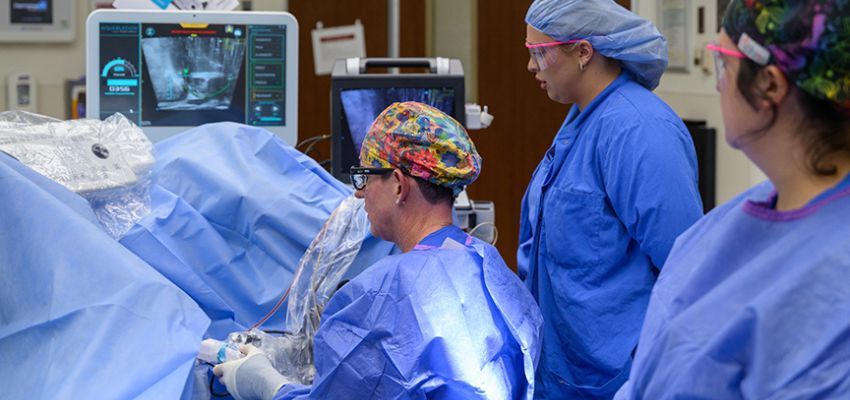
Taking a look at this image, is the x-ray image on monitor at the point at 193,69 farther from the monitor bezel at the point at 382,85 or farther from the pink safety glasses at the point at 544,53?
the pink safety glasses at the point at 544,53

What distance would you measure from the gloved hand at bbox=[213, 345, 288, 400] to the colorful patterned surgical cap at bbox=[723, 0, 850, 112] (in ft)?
3.16

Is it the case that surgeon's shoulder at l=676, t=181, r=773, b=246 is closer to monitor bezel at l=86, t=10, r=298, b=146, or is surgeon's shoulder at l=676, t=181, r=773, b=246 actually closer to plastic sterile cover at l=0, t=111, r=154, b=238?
plastic sterile cover at l=0, t=111, r=154, b=238

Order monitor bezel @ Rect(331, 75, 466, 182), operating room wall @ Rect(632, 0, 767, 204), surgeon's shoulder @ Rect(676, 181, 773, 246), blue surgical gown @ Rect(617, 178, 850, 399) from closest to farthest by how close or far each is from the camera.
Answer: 1. blue surgical gown @ Rect(617, 178, 850, 399)
2. surgeon's shoulder @ Rect(676, 181, 773, 246)
3. monitor bezel @ Rect(331, 75, 466, 182)
4. operating room wall @ Rect(632, 0, 767, 204)

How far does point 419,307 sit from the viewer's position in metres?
1.46

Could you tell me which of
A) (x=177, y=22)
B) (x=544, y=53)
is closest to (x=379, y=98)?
(x=544, y=53)

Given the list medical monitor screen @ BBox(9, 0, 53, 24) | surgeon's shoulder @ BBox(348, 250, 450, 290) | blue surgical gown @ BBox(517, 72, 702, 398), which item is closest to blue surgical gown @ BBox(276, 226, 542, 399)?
surgeon's shoulder @ BBox(348, 250, 450, 290)

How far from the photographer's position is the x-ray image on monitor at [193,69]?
252 centimetres

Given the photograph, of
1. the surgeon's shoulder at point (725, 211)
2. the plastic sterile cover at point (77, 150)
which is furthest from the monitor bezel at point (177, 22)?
the surgeon's shoulder at point (725, 211)

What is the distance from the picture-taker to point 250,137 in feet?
7.26

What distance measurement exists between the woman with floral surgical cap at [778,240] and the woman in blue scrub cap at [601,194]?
0.87 meters

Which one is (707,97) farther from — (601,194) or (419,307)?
(419,307)

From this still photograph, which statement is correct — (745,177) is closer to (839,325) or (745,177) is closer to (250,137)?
(250,137)

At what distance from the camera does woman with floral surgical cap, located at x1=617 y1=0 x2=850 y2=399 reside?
88 centimetres

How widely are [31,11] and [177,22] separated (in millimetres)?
2590
